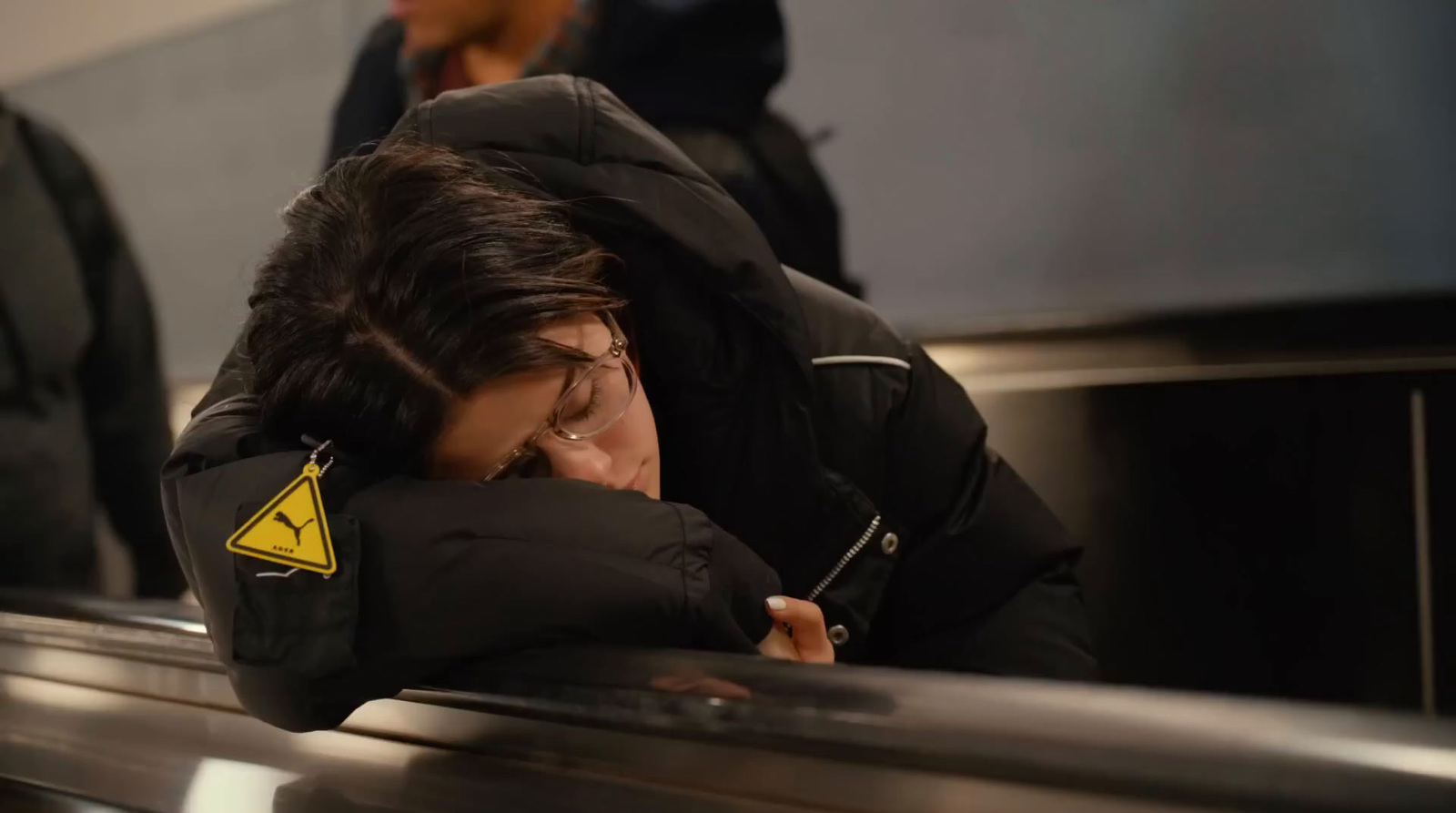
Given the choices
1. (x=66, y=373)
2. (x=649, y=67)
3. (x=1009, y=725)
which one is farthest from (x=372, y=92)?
(x=1009, y=725)

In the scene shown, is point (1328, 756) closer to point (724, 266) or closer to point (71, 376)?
point (724, 266)

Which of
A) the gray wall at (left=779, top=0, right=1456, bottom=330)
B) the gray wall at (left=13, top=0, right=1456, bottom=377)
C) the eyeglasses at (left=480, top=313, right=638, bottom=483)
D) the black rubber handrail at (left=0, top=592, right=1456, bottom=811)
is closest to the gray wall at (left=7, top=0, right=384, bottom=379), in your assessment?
the gray wall at (left=13, top=0, right=1456, bottom=377)

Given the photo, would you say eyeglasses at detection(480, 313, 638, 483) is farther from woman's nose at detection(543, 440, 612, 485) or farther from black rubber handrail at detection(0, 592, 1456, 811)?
black rubber handrail at detection(0, 592, 1456, 811)

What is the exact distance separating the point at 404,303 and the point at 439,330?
0.02 metres

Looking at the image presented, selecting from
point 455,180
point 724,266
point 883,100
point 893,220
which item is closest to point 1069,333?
point 893,220

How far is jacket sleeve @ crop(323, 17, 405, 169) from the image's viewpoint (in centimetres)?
140

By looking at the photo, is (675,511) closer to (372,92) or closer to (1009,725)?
(1009,725)

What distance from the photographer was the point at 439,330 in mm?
615

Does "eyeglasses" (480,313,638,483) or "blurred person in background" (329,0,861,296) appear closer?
"eyeglasses" (480,313,638,483)

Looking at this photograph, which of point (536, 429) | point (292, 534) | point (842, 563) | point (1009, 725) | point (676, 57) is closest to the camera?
point (1009, 725)

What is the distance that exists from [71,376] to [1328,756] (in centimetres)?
189

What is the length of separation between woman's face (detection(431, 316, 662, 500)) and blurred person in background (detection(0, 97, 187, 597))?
121 cm

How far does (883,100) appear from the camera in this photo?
2.02 metres

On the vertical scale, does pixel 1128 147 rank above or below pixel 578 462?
below
